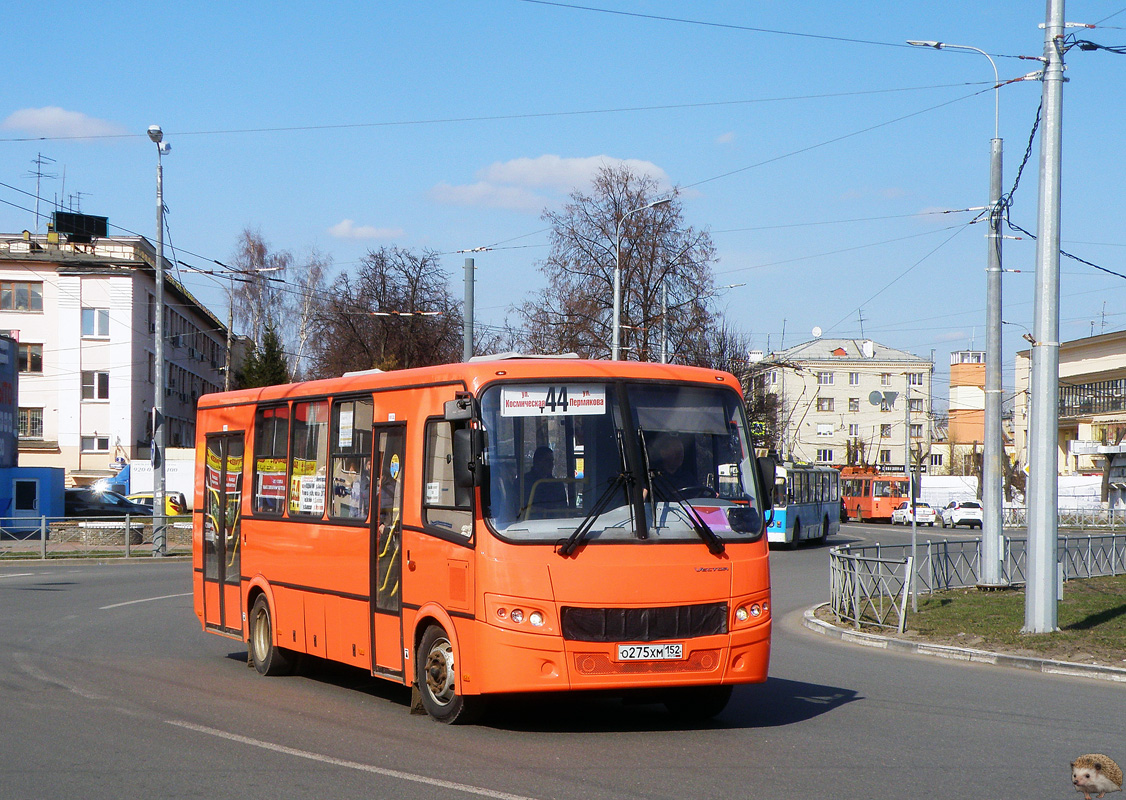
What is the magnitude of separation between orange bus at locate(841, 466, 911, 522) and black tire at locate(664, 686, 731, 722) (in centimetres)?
6412

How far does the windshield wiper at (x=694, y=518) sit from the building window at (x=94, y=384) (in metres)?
63.0

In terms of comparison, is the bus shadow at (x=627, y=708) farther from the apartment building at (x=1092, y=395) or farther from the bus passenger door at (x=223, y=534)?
the apartment building at (x=1092, y=395)

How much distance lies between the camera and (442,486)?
9398mm

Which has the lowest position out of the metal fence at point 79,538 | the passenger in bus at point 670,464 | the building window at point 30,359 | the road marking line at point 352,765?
the metal fence at point 79,538

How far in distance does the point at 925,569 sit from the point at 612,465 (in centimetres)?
1547

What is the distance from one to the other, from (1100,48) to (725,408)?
9.14m

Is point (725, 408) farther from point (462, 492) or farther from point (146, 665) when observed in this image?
point (146, 665)

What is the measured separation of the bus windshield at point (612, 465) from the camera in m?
8.85

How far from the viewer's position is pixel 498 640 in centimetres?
861

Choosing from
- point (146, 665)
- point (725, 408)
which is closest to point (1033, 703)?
point (725, 408)

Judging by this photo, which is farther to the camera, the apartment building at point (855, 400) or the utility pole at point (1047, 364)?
the apartment building at point (855, 400)

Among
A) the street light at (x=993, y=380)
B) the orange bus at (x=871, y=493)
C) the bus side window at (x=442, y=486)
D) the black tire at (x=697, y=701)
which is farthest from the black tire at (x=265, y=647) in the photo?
the orange bus at (x=871, y=493)

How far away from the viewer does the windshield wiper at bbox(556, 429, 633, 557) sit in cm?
866

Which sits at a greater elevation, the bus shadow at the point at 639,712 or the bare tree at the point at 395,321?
the bare tree at the point at 395,321
